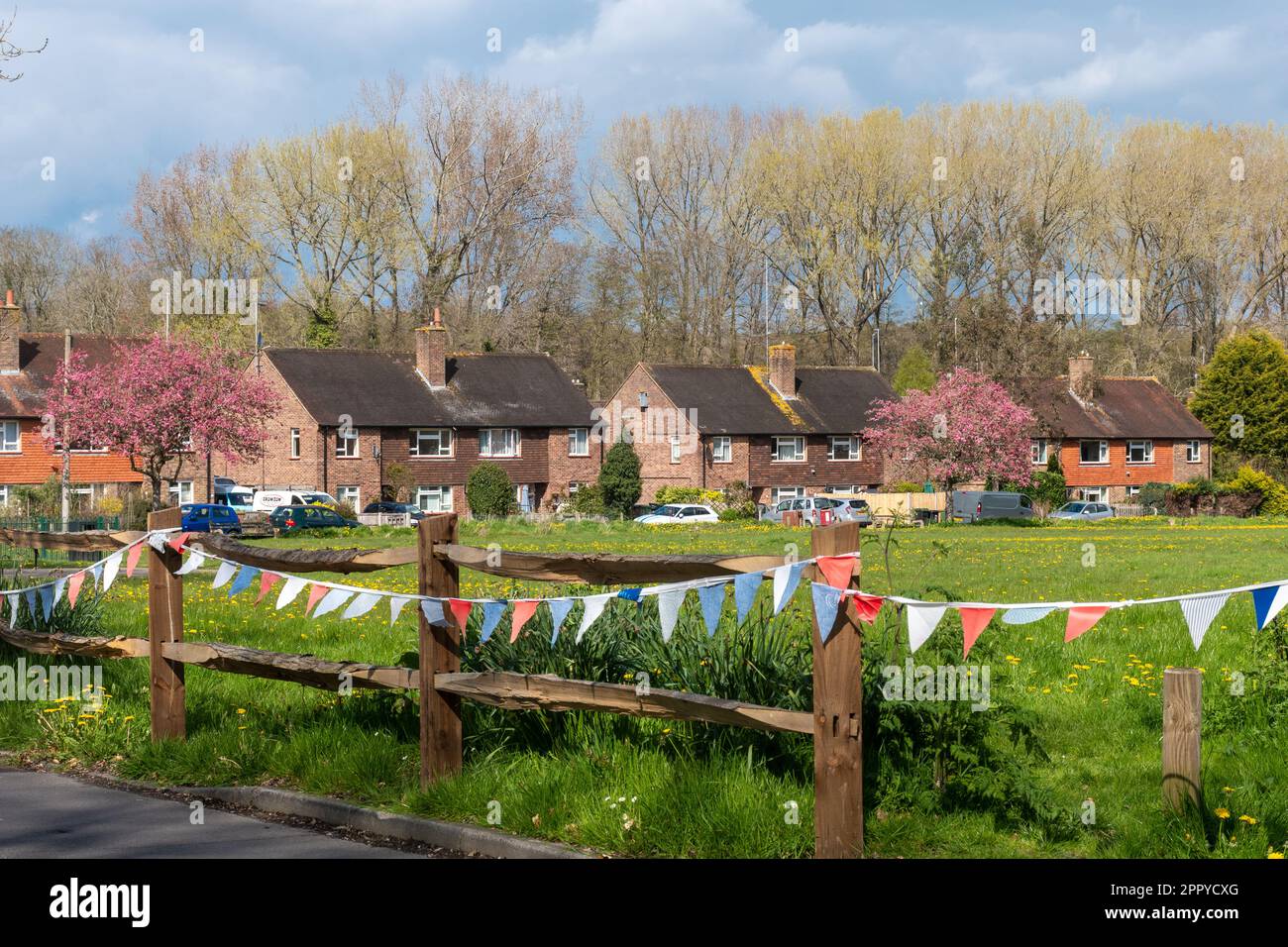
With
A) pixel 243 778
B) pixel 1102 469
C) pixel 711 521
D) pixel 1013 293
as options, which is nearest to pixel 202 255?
pixel 711 521

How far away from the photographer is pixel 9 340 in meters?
61.2

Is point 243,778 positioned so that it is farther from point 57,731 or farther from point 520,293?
→ point 520,293

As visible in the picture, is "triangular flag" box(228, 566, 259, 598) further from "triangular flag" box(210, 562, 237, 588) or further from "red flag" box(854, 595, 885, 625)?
"red flag" box(854, 595, 885, 625)

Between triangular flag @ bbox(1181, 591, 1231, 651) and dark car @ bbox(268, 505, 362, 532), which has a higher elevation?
triangular flag @ bbox(1181, 591, 1231, 651)

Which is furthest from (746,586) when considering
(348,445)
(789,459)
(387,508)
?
(789,459)

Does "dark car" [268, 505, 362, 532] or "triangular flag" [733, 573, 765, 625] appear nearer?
"triangular flag" [733, 573, 765, 625]

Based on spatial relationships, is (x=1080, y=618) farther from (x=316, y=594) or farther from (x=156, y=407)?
(x=156, y=407)

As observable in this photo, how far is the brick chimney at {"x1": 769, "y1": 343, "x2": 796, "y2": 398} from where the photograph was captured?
229 feet

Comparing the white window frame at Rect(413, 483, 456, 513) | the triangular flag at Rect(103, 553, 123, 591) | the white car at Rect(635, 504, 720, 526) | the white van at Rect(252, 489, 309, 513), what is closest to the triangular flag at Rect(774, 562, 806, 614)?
the triangular flag at Rect(103, 553, 123, 591)

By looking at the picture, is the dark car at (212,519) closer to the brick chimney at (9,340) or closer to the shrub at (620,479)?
the shrub at (620,479)

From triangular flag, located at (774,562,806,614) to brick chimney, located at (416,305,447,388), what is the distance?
59.8 meters

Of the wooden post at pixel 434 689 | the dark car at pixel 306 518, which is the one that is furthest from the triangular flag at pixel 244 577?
the dark car at pixel 306 518
